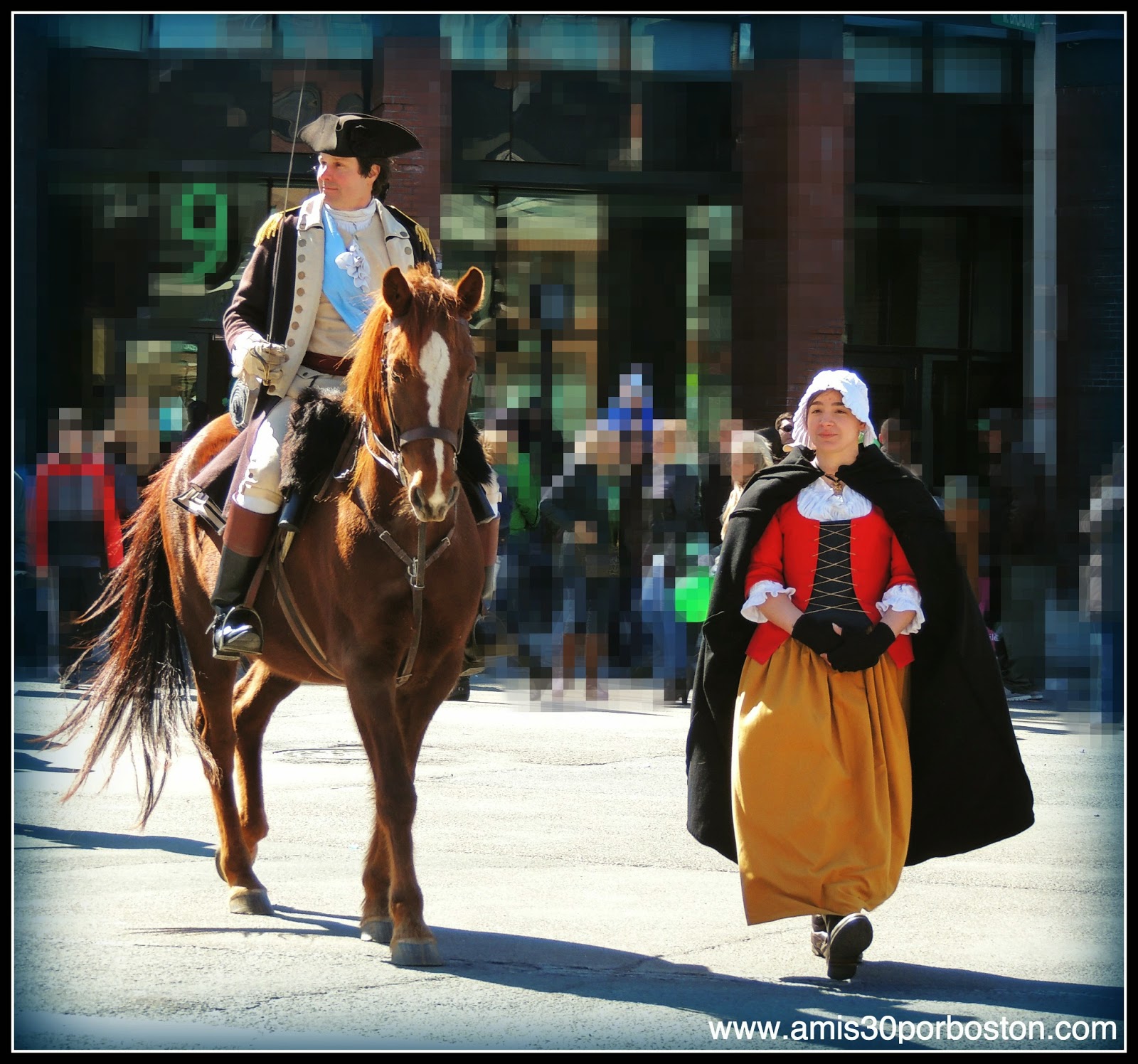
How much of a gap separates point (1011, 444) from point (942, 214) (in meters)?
5.90

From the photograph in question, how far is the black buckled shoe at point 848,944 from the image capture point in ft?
19.3

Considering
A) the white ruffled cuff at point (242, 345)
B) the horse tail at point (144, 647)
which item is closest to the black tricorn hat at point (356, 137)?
the white ruffled cuff at point (242, 345)

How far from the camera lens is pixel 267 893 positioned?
286 inches

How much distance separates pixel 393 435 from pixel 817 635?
164cm

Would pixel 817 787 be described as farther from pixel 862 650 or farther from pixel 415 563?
pixel 415 563

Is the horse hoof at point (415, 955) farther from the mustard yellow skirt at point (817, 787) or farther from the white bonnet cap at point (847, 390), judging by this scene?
the white bonnet cap at point (847, 390)

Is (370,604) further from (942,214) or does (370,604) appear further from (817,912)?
(942,214)

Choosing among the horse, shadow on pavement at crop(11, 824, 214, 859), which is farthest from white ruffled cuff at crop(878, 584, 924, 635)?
shadow on pavement at crop(11, 824, 214, 859)

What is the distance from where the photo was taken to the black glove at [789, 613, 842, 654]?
19.9ft

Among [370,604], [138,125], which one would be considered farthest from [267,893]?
[138,125]

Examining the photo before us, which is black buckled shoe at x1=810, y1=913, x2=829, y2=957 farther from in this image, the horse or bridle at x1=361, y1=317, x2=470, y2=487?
bridle at x1=361, y1=317, x2=470, y2=487

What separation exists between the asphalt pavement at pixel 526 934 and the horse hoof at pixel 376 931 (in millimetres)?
97

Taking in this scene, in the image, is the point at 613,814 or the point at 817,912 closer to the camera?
the point at 817,912

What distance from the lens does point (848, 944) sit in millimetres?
5895
